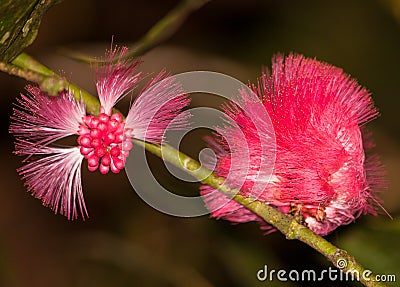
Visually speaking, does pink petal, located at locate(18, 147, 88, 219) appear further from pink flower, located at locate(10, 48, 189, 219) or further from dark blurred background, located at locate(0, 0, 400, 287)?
dark blurred background, located at locate(0, 0, 400, 287)

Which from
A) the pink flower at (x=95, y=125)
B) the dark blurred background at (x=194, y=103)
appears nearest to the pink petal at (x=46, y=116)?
the pink flower at (x=95, y=125)

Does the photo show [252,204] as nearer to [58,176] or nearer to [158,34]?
[58,176]

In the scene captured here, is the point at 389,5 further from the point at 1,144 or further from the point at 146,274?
the point at 1,144

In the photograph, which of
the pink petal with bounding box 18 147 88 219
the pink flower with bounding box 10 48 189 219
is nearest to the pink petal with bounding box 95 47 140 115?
the pink flower with bounding box 10 48 189 219

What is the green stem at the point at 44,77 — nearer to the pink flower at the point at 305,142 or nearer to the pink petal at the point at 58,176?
the pink petal at the point at 58,176

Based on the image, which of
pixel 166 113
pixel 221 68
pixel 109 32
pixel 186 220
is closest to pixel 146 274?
pixel 186 220

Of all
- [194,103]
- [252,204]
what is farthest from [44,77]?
[194,103]
